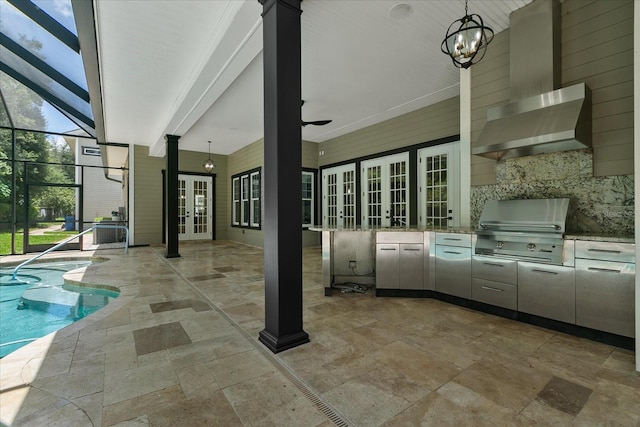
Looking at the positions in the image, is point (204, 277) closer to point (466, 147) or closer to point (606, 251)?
point (466, 147)

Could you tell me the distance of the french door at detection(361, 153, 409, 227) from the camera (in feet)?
21.2

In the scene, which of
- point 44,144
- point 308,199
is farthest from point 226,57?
point 44,144

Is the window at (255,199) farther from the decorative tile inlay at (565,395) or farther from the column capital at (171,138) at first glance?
the decorative tile inlay at (565,395)

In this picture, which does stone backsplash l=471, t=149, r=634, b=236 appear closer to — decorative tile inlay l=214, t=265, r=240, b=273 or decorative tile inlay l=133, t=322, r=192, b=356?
decorative tile inlay l=133, t=322, r=192, b=356

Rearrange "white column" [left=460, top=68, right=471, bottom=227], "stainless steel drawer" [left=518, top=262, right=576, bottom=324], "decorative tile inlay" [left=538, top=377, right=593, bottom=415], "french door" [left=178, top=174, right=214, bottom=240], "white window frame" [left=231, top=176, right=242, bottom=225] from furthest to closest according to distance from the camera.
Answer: "white window frame" [left=231, top=176, right=242, bottom=225] < "french door" [left=178, top=174, right=214, bottom=240] < "white column" [left=460, top=68, right=471, bottom=227] < "stainless steel drawer" [left=518, top=262, right=576, bottom=324] < "decorative tile inlay" [left=538, top=377, right=593, bottom=415]

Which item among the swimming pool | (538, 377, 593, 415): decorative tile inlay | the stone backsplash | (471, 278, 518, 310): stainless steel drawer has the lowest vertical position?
the swimming pool

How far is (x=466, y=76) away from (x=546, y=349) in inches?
129

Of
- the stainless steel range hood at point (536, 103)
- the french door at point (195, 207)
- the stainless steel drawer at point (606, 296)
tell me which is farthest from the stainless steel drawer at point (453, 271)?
the french door at point (195, 207)

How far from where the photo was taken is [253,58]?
3801 millimetres

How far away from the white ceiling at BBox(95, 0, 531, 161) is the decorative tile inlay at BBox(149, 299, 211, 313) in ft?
9.92

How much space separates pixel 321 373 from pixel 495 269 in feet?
7.24

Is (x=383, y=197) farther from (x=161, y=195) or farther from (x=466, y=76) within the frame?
(x=161, y=195)

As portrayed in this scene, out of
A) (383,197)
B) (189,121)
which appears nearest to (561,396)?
(383,197)

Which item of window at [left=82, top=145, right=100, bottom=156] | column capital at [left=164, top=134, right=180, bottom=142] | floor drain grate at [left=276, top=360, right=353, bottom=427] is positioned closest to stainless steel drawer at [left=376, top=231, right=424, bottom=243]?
floor drain grate at [left=276, top=360, right=353, bottom=427]
